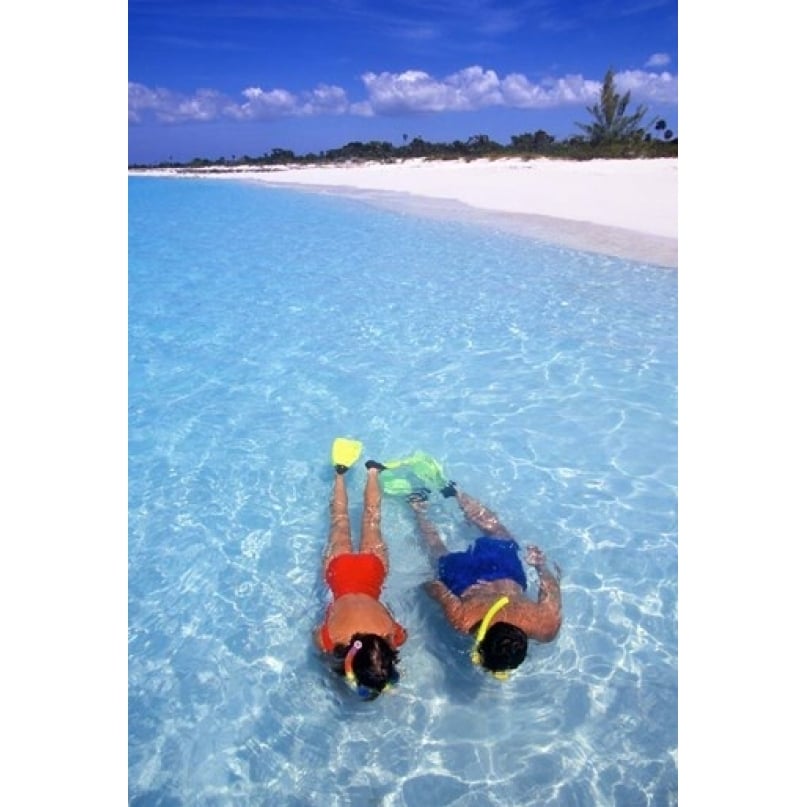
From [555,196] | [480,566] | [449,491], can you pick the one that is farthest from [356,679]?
[555,196]

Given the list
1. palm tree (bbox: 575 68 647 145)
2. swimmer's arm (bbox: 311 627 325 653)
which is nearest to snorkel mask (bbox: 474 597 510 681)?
swimmer's arm (bbox: 311 627 325 653)

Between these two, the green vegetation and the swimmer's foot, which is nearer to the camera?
the swimmer's foot

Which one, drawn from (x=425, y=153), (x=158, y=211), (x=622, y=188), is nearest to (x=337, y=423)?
(x=622, y=188)

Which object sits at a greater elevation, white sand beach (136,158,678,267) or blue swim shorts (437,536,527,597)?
white sand beach (136,158,678,267)

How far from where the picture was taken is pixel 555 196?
21.4m

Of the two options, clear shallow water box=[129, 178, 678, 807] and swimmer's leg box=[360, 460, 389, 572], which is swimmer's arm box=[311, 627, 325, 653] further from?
swimmer's leg box=[360, 460, 389, 572]

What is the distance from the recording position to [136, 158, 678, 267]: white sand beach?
48.6 feet

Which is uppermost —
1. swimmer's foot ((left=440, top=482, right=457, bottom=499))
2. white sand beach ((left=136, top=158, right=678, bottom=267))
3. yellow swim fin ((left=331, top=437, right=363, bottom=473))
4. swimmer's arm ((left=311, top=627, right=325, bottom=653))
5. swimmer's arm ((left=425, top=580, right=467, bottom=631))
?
white sand beach ((left=136, top=158, right=678, bottom=267))

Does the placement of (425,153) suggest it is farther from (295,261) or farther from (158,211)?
(295,261)

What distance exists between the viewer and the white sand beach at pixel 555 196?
1480 cm

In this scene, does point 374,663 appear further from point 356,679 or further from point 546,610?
point 546,610

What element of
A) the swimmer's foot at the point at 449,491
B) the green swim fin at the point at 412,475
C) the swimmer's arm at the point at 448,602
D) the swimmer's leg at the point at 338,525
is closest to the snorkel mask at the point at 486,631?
the swimmer's arm at the point at 448,602

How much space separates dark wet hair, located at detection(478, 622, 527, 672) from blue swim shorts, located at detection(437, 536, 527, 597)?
599 millimetres
